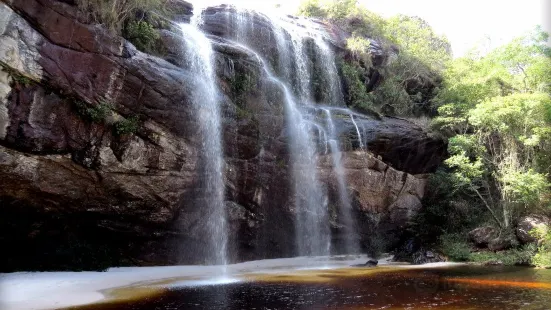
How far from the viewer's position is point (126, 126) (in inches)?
532

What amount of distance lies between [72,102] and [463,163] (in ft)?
55.0

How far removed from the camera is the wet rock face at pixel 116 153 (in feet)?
38.5

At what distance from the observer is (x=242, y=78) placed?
17969 millimetres

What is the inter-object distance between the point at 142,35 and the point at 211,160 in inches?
216

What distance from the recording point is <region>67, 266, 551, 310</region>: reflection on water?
27.8 feet

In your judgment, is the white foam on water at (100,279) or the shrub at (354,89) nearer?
the white foam on water at (100,279)

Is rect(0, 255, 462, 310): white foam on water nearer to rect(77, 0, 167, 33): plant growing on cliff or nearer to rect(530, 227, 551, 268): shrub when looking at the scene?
rect(530, 227, 551, 268): shrub

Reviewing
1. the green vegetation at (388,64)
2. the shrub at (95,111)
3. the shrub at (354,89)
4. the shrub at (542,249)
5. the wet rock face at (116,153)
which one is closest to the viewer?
the wet rock face at (116,153)

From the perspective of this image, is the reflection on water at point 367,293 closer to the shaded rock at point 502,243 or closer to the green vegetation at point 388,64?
the shaded rock at point 502,243

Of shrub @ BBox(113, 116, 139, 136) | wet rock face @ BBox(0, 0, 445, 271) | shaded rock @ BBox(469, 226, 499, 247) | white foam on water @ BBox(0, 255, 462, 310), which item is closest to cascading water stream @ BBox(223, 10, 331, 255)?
wet rock face @ BBox(0, 0, 445, 271)

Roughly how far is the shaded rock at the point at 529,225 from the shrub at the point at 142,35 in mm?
18044

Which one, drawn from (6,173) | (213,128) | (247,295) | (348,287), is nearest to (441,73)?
(213,128)

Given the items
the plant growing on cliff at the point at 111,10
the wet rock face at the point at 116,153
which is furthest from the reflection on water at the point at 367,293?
the plant growing on cliff at the point at 111,10

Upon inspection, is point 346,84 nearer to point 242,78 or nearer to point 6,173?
point 242,78
